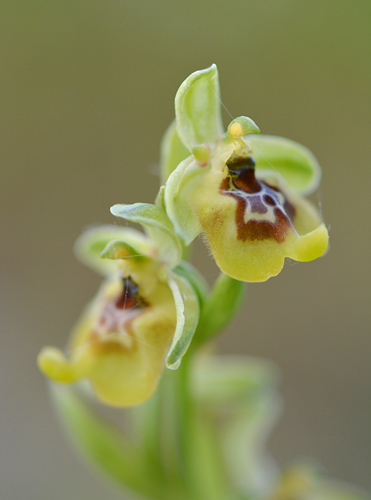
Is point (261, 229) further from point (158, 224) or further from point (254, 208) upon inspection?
point (158, 224)

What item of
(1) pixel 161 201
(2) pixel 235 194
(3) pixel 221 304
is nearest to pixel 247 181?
(2) pixel 235 194

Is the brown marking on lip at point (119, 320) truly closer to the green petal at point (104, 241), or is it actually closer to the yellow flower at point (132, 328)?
the yellow flower at point (132, 328)

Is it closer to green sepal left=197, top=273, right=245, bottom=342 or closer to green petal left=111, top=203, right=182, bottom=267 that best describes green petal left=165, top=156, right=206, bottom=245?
green petal left=111, top=203, right=182, bottom=267

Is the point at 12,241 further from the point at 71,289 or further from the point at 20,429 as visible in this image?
the point at 20,429

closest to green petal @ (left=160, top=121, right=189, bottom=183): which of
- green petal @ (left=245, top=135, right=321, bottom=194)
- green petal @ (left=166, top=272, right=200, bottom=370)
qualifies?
green petal @ (left=245, top=135, right=321, bottom=194)

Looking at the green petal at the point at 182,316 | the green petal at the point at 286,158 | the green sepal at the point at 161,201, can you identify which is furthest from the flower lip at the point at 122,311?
the green petal at the point at 286,158

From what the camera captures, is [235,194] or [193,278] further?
[193,278]
